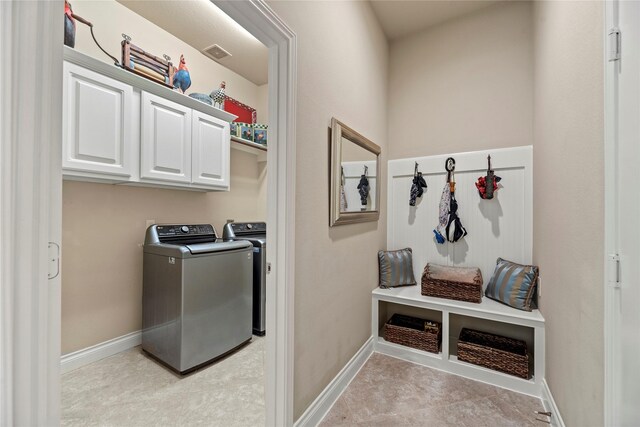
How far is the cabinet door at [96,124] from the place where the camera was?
1786 millimetres

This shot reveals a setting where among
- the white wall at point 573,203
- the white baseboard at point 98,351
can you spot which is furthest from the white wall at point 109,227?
the white wall at point 573,203

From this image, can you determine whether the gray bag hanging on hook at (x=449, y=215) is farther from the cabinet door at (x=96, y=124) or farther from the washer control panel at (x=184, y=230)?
the cabinet door at (x=96, y=124)

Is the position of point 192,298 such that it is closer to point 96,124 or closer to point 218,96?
point 96,124

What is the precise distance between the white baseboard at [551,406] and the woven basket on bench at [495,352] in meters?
0.12

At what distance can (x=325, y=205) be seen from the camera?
1.71 meters

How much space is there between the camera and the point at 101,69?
191 centimetres

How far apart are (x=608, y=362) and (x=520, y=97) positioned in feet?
6.81

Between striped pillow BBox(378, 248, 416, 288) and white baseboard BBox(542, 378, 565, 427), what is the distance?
1106 mm

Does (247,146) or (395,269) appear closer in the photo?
(395,269)

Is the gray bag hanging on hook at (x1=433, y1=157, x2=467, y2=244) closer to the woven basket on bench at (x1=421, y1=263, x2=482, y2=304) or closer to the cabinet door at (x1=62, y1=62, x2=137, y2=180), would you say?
the woven basket on bench at (x1=421, y1=263, x2=482, y2=304)

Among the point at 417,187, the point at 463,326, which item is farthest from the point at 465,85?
the point at 463,326

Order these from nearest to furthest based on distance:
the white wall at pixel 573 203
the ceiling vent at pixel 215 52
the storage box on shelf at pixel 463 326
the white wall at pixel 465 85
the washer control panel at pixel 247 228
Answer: the white wall at pixel 573 203
the storage box on shelf at pixel 463 326
the white wall at pixel 465 85
the ceiling vent at pixel 215 52
the washer control panel at pixel 247 228

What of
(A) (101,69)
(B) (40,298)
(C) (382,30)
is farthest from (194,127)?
(B) (40,298)

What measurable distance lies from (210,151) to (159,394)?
1954 mm
